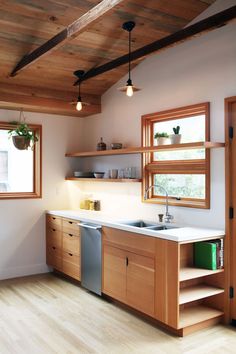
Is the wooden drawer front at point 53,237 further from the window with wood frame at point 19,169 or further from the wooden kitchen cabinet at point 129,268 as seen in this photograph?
the wooden kitchen cabinet at point 129,268

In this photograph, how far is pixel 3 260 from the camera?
16.6 ft

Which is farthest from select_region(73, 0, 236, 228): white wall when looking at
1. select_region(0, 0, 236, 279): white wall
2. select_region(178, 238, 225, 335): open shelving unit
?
select_region(178, 238, 225, 335): open shelving unit

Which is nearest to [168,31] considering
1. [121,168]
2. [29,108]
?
[121,168]

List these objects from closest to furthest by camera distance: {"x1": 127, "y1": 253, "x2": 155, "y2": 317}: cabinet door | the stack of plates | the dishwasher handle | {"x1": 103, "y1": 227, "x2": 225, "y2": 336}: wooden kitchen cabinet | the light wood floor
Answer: the light wood floor, {"x1": 103, "y1": 227, "x2": 225, "y2": 336}: wooden kitchen cabinet, {"x1": 127, "y1": 253, "x2": 155, "y2": 317}: cabinet door, the dishwasher handle, the stack of plates

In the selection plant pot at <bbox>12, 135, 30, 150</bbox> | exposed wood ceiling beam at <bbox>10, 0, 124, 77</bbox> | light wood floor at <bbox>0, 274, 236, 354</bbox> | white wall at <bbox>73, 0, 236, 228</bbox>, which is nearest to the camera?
exposed wood ceiling beam at <bbox>10, 0, 124, 77</bbox>

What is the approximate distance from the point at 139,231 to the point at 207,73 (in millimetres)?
1728

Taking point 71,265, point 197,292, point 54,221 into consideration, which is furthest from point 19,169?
point 197,292

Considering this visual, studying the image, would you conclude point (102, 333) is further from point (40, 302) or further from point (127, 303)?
point (40, 302)

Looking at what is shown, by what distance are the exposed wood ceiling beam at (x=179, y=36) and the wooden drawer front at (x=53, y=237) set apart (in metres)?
2.18

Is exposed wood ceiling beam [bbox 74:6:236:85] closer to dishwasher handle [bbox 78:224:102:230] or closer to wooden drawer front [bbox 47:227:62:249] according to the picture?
dishwasher handle [bbox 78:224:102:230]

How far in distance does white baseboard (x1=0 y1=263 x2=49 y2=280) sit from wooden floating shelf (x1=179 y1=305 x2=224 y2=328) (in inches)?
97.0

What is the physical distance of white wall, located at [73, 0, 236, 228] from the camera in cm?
360

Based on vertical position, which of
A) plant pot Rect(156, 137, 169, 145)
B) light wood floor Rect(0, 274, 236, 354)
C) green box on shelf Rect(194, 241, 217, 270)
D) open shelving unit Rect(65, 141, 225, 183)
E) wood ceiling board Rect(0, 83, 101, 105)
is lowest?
light wood floor Rect(0, 274, 236, 354)

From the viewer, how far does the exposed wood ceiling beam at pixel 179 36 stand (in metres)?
3.13
